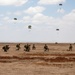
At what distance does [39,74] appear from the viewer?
1019 inches

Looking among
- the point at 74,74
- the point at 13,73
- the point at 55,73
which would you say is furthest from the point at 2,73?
the point at 74,74

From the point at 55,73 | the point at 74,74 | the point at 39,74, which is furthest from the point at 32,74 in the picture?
the point at 74,74

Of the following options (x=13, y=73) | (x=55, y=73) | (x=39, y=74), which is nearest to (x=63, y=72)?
(x=55, y=73)

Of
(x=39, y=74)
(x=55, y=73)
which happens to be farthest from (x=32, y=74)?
(x=55, y=73)

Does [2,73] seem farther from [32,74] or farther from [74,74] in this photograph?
[74,74]

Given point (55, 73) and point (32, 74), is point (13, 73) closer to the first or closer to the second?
point (32, 74)

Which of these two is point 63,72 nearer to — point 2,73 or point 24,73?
point 24,73

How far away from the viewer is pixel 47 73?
2669 cm

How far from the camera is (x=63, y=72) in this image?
1077 inches

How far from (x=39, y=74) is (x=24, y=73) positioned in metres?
1.65

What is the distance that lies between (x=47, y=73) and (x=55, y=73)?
81cm

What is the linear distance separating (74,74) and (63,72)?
4.77 feet

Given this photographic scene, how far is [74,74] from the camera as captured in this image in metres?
26.3

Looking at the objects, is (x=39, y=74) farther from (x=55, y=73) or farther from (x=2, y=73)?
(x=2, y=73)
